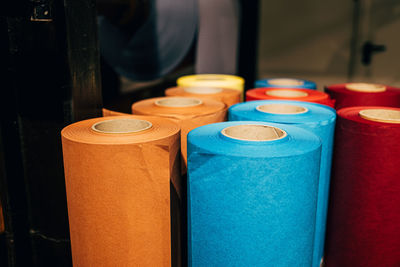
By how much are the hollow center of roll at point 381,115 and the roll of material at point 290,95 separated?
9.3 inches

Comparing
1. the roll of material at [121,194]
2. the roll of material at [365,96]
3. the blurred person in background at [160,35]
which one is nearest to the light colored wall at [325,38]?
the blurred person in background at [160,35]

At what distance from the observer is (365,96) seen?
1624mm

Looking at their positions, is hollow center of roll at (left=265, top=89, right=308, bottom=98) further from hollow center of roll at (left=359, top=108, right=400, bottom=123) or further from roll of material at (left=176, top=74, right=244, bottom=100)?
hollow center of roll at (left=359, top=108, right=400, bottom=123)

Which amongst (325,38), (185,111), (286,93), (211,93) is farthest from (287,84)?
(325,38)

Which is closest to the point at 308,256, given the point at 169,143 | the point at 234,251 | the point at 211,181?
the point at 234,251

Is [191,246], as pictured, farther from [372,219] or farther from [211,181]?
[372,219]

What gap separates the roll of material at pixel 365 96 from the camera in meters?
1.62

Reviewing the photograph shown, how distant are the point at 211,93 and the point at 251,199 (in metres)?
0.83

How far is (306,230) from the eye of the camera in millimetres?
933

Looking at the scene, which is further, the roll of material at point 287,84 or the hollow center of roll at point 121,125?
the roll of material at point 287,84

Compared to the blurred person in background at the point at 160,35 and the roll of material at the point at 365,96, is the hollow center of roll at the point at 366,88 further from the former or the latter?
the blurred person in background at the point at 160,35

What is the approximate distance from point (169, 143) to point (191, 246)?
291 millimetres

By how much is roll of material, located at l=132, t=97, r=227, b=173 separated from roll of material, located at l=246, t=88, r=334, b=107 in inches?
9.7

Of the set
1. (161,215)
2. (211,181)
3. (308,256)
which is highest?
(211,181)
